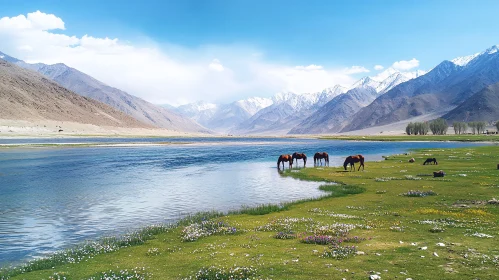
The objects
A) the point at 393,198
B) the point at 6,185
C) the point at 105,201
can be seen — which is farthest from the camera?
the point at 6,185

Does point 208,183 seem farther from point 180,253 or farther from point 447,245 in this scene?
point 447,245

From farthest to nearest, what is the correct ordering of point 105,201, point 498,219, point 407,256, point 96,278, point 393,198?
1. point 105,201
2. point 393,198
3. point 498,219
4. point 407,256
5. point 96,278

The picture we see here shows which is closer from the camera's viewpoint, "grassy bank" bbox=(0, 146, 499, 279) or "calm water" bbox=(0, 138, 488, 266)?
"grassy bank" bbox=(0, 146, 499, 279)

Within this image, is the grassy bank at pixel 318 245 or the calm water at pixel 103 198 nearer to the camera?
the grassy bank at pixel 318 245

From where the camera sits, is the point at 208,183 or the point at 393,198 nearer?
the point at 393,198

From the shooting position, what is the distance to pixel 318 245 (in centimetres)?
1775

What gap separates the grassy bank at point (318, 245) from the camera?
559 inches

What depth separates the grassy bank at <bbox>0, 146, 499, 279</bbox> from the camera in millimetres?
14195

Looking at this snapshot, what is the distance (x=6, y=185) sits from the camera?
42906 millimetres

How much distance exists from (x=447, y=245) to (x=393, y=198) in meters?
14.4

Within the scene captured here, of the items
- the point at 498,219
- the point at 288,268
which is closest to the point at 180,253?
the point at 288,268

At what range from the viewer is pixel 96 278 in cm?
1430

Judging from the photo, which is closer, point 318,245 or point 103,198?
point 318,245

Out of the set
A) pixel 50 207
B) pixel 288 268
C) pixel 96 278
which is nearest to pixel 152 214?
pixel 50 207
